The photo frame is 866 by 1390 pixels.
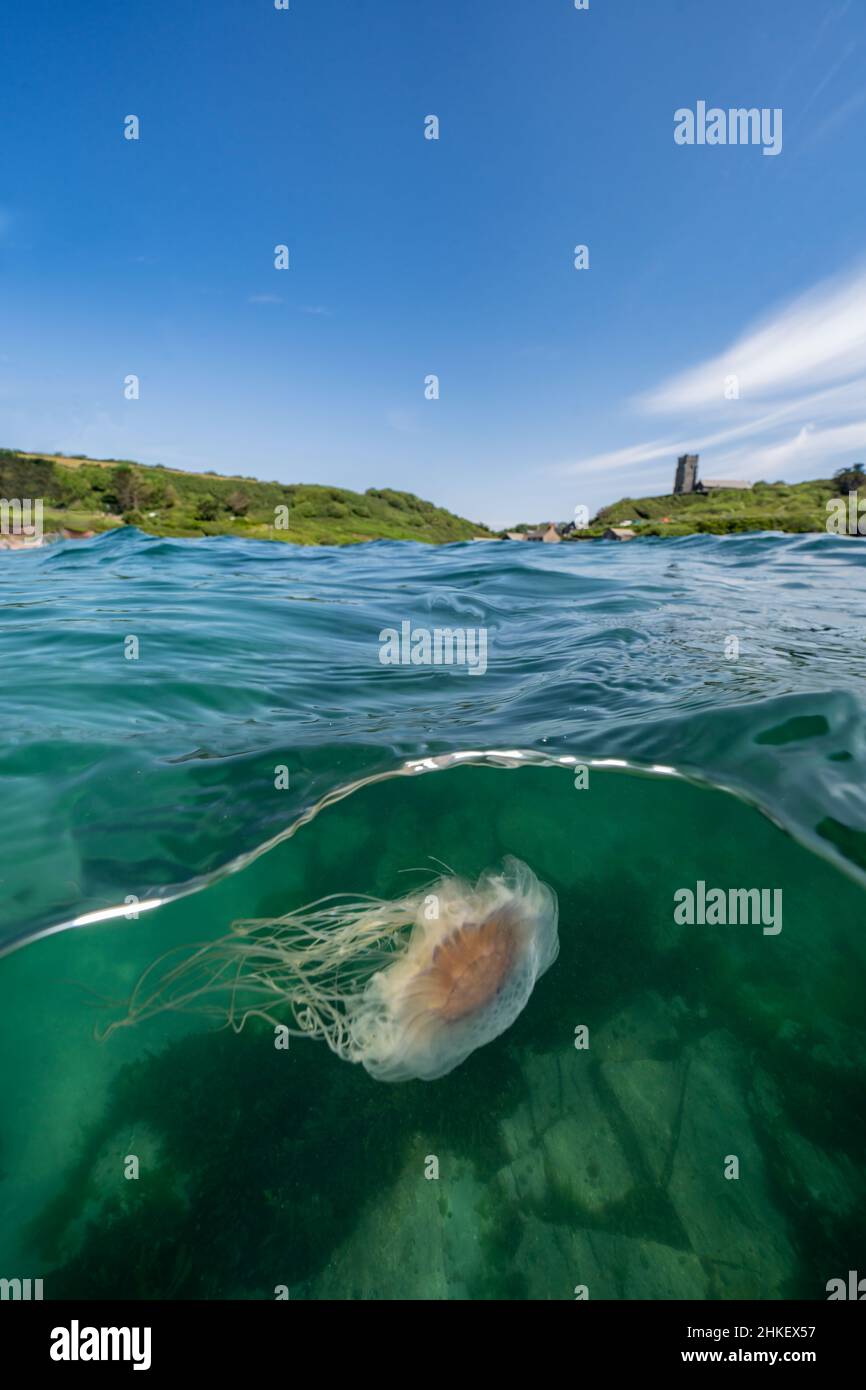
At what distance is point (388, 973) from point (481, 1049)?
0.65m

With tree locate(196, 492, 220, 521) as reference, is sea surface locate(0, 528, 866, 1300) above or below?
below

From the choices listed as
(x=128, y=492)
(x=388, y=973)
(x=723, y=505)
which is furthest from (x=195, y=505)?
(x=388, y=973)

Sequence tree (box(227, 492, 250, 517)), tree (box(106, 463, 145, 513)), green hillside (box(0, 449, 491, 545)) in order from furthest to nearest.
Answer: tree (box(227, 492, 250, 517)) < tree (box(106, 463, 145, 513)) < green hillside (box(0, 449, 491, 545))

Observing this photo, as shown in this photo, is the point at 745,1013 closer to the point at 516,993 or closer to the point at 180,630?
the point at 516,993

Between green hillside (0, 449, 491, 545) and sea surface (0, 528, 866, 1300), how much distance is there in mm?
41154

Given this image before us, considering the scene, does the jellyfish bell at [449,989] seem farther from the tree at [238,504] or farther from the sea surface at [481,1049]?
the tree at [238,504]

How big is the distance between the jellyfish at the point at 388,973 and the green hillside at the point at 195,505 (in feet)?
140

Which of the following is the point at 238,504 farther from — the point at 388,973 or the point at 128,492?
the point at 388,973

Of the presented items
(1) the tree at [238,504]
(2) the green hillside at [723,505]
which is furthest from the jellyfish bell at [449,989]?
(1) the tree at [238,504]

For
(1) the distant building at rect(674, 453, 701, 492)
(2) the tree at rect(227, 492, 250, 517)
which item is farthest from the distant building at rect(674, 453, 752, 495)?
(2) the tree at rect(227, 492, 250, 517)

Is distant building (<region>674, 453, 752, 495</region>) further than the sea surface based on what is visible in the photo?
Yes

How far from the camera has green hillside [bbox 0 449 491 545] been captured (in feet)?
163

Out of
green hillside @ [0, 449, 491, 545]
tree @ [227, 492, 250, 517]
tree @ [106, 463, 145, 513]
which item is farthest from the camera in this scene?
tree @ [227, 492, 250, 517]

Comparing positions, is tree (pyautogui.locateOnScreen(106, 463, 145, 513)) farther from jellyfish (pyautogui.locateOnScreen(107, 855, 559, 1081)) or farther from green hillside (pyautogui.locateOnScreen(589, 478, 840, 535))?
jellyfish (pyautogui.locateOnScreen(107, 855, 559, 1081))
